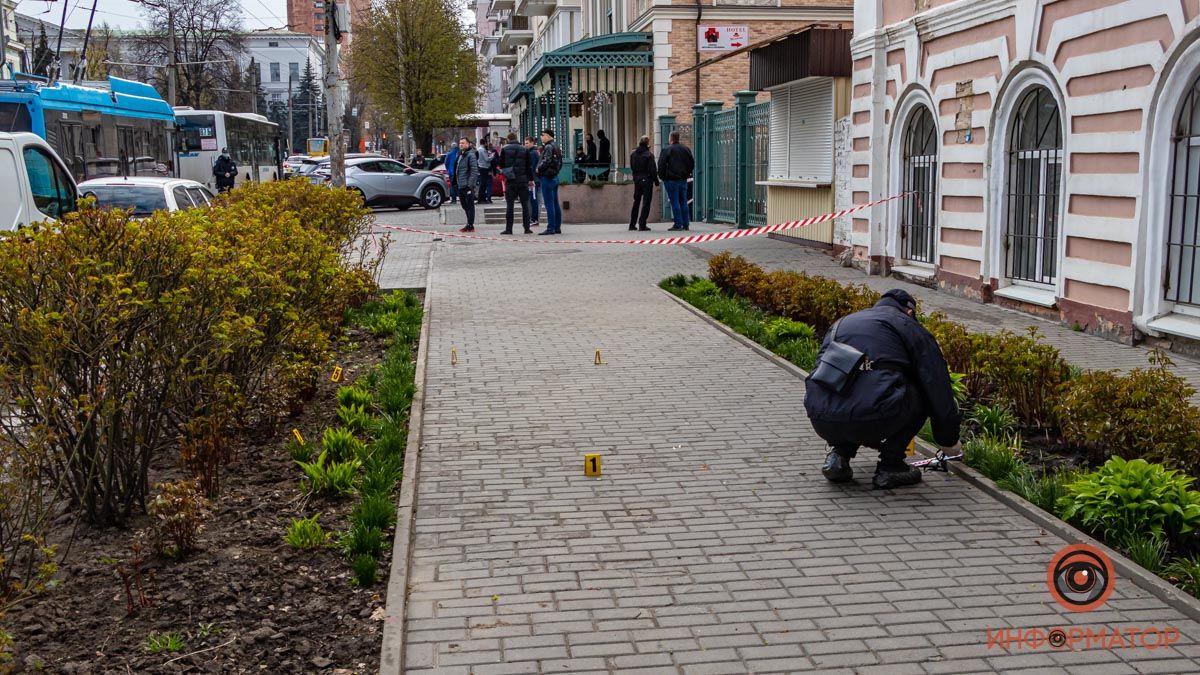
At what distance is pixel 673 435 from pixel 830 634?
10.5ft

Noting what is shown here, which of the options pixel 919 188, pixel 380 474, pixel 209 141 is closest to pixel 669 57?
pixel 919 188

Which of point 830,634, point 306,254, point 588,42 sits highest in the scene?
point 588,42

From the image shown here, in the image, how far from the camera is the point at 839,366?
622 cm

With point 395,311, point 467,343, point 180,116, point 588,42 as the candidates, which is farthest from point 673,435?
point 180,116

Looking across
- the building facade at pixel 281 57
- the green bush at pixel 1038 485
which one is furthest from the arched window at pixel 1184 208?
the building facade at pixel 281 57

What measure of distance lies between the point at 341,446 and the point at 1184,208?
7295 millimetres

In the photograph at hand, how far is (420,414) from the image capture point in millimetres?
8180

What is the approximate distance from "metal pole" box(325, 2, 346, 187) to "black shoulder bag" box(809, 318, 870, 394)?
1659cm

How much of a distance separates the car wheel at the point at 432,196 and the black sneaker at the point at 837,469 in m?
30.2

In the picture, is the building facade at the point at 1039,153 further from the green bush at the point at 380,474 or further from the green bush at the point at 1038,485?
the green bush at the point at 380,474

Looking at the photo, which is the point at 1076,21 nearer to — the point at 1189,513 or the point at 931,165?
the point at 931,165

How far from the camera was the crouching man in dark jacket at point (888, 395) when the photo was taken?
6.15 meters

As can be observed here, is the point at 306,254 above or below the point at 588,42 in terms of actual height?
below

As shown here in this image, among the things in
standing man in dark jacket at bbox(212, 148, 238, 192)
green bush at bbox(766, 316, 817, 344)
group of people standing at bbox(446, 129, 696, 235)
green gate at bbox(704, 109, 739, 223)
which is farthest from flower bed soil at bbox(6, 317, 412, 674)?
standing man in dark jacket at bbox(212, 148, 238, 192)
